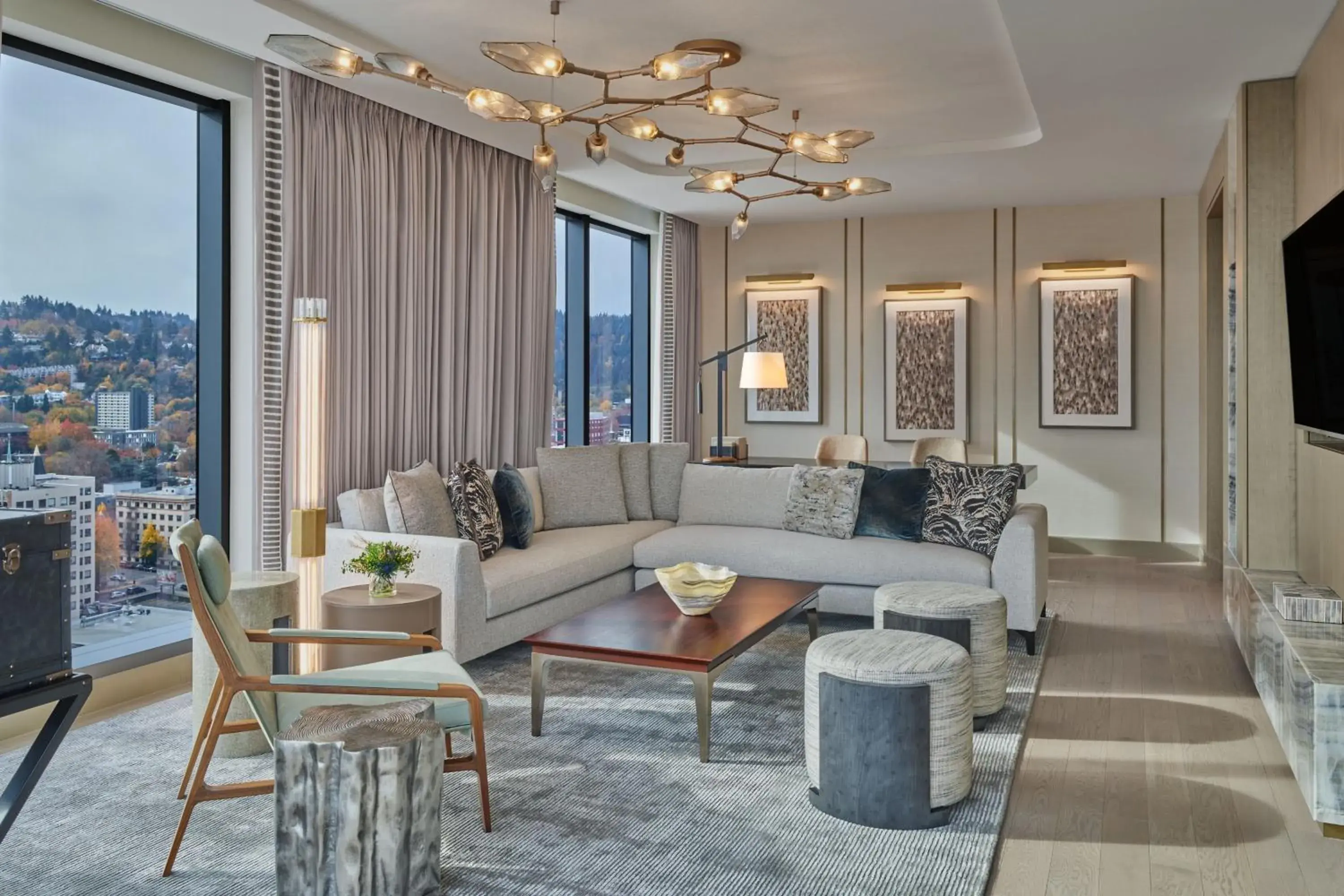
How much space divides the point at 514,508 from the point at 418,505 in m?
0.71

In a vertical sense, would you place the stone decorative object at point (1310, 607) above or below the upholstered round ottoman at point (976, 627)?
above

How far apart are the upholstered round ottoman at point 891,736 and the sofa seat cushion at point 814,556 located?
1.91m

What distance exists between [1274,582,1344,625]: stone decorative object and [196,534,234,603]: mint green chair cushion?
3312 millimetres

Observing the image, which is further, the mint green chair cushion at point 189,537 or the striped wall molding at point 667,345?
the striped wall molding at point 667,345

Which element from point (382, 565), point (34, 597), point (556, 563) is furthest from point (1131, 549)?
point (34, 597)

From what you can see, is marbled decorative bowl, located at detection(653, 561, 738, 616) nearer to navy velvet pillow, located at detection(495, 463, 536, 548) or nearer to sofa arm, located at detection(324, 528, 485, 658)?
sofa arm, located at detection(324, 528, 485, 658)

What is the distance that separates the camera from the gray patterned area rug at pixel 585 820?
8.56 feet

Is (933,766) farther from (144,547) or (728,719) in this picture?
(144,547)

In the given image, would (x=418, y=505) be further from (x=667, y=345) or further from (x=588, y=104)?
(x=667, y=345)

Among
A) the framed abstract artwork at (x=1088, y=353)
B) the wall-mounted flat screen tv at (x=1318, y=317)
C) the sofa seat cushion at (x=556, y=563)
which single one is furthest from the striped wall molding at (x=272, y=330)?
the framed abstract artwork at (x=1088, y=353)

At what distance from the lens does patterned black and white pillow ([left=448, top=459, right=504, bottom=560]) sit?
4934 mm

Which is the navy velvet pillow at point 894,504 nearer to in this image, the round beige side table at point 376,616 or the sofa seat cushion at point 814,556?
the sofa seat cushion at point 814,556

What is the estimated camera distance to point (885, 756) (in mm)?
2918

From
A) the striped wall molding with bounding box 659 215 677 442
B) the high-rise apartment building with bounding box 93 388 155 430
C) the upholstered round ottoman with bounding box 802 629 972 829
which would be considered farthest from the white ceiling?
the upholstered round ottoman with bounding box 802 629 972 829
